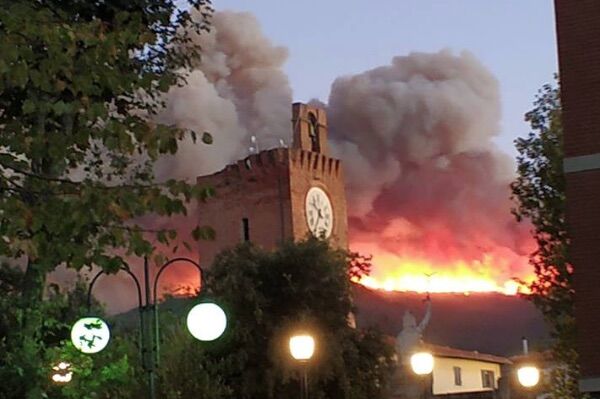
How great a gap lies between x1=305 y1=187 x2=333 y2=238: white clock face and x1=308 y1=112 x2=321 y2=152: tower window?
12.3 feet

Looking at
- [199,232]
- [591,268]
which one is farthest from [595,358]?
[199,232]

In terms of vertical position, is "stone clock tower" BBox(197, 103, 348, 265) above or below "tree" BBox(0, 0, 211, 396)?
above

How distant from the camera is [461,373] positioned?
67.8m

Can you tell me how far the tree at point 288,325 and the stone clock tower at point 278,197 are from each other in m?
46.9

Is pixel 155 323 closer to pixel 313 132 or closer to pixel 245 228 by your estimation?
pixel 245 228

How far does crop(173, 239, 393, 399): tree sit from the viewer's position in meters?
29.9

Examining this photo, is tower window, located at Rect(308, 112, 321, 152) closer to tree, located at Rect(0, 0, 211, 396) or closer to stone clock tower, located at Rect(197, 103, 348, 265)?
stone clock tower, located at Rect(197, 103, 348, 265)

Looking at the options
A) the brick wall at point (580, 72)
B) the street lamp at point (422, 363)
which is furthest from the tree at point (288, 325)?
the brick wall at point (580, 72)

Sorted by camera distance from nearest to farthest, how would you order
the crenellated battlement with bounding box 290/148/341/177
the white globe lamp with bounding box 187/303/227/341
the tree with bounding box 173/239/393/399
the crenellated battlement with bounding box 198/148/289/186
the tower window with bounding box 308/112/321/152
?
the white globe lamp with bounding box 187/303/227/341, the tree with bounding box 173/239/393/399, the crenellated battlement with bounding box 198/148/289/186, the crenellated battlement with bounding box 290/148/341/177, the tower window with bounding box 308/112/321/152

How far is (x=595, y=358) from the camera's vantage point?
14727 millimetres

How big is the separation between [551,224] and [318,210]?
59.5 m

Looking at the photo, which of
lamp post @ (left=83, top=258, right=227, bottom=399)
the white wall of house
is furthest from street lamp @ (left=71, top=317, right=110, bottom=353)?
the white wall of house

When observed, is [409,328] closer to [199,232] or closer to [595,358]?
[595,358]

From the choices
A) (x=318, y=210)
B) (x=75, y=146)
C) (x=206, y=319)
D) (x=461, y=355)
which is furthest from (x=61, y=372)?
(x=318, y=210)
